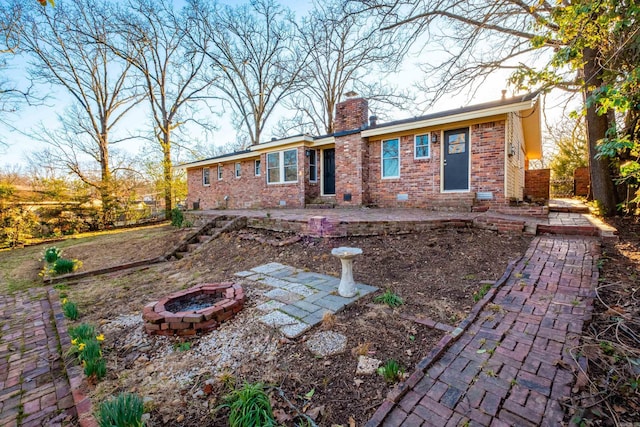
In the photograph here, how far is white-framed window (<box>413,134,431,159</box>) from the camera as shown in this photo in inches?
314

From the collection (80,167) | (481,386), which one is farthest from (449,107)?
(80,167)

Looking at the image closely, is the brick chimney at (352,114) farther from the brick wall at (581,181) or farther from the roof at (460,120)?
the brick wall at (581,181)

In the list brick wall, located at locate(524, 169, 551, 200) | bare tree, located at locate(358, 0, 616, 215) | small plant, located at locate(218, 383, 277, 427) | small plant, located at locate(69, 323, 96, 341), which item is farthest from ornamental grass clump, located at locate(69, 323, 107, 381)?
brick wall, located at locate(524, 169, 551, 200)

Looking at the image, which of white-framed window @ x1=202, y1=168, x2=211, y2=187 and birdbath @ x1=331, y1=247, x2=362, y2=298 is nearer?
birdbath @ x1=331, y1=247, x2=362, y2=298

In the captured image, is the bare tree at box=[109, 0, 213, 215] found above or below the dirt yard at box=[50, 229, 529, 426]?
above

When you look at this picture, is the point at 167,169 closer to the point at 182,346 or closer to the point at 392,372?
the point at 182,346

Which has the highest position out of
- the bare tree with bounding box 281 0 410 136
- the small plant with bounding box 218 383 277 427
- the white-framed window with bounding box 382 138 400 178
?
the bare tree with bounding box 281 0 410 136

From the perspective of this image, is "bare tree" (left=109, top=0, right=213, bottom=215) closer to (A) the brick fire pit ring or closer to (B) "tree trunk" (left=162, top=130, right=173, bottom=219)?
(B) "tree trunk" (left=162, top=130, right=173, bottom=219)

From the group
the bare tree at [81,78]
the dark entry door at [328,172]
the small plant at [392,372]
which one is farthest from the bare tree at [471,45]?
the bare tree at [81,78]

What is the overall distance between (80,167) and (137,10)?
353 inches

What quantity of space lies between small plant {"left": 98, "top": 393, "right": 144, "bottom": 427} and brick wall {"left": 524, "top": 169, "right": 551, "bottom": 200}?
14315 mm

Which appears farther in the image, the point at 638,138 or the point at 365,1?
the point at 365,1

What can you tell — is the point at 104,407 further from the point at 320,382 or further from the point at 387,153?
the point at 387,153

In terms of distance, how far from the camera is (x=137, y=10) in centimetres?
1413
